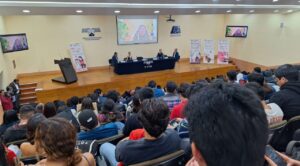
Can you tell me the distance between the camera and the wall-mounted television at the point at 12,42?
769 cm

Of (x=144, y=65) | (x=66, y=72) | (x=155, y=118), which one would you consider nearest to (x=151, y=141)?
(x=155, y=118)

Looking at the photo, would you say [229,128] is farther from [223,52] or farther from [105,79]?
[223,52]

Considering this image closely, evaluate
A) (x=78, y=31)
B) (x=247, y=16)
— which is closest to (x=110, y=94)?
(x=78, y=31)

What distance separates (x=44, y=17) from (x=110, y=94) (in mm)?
6942

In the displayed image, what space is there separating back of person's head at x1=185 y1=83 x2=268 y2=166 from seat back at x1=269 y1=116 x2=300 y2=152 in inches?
62.9

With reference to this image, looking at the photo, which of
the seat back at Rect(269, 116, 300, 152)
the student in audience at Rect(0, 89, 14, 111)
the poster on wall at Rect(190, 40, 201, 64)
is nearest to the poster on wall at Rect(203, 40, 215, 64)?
the poster on wall at Rect(190, 40, 201, 64)

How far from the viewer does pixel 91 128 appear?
240 centimetres

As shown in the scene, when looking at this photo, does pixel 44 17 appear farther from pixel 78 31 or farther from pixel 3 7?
pixel 3 7

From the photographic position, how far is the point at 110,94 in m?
4.82

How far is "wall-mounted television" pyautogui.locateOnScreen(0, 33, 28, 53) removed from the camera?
7691mm

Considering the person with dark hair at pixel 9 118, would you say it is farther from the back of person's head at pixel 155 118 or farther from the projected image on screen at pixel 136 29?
the projected image on screen at pixel 136 29

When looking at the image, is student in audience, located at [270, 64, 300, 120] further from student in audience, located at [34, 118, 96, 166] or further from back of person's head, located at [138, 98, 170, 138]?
student in audience, located at [34, 118, 96, 166]

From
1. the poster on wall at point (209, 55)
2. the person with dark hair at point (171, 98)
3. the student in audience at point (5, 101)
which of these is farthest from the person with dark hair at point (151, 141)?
Result: the poster on wall at point (209, 55)

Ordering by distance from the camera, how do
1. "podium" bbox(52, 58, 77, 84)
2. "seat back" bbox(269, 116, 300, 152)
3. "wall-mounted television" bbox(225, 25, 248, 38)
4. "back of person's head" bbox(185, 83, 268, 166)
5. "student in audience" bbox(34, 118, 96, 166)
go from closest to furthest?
"back of person's head" bbox(185, 83, 268, 166) < "student in audience" bbox(34, 118, 96, 166) < "seat back" bbox(269, 116, 300, 152) < "podium" bbox(52, 58, 77, 84) < "wall-mounted television" bbox(225, 25, 248, 38)
